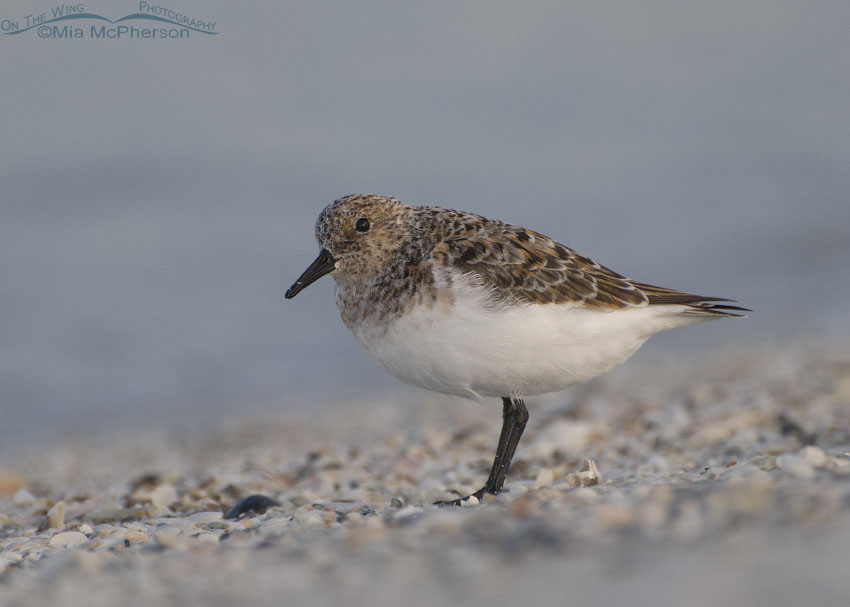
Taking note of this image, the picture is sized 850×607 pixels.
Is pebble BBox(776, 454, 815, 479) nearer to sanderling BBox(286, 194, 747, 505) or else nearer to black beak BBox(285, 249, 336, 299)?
sanderling BBox(286, 194, 747, 505)

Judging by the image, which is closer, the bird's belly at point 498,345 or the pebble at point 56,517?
the bird's belly at point 498,345

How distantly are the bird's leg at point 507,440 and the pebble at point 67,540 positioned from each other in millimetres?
1780

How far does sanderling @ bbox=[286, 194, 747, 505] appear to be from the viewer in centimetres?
470

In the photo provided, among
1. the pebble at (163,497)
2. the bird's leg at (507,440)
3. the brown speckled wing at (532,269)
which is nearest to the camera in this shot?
the brown speckled wing at (532,269)

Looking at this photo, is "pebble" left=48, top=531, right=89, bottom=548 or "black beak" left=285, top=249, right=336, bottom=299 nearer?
"pebble" left=48, top=531, right=89, bottom=548

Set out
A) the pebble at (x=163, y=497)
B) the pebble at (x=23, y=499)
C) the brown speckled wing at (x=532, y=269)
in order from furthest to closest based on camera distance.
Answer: the pebble at (x=23, y=499) < the pebble at (x=163, y=497) < the brown speckled wing at (x=532, y=269)

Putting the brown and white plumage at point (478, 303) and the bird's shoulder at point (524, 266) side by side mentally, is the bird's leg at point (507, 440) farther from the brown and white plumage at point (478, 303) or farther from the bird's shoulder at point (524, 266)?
the bird's shoulder at point (524, 266)

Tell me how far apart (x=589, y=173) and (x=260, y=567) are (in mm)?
15442

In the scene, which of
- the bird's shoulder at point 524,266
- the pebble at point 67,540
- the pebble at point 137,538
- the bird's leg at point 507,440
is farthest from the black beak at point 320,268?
the pebble at point 67,540

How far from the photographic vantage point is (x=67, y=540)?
4598 mm

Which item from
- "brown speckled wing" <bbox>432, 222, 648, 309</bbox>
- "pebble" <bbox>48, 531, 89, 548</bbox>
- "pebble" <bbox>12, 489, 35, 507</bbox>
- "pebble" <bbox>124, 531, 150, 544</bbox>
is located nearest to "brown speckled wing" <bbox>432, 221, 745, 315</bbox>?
"brown speckled wing" <bbox>432, 222, 648, 309</bbox>

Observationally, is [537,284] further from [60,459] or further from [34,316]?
[34,316]

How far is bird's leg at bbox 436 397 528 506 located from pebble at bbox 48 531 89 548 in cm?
178

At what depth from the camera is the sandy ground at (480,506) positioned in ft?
9.23
